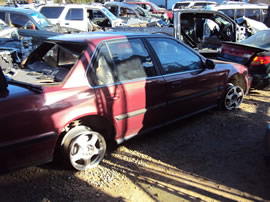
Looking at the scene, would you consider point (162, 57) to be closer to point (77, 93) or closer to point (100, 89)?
point (100, 89)

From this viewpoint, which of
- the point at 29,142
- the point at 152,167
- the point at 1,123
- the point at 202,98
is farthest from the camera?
the point at 202,98

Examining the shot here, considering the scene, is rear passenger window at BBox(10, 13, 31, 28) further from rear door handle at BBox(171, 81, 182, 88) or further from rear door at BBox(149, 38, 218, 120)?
rear door handle at BBox(171, 81, 182, 88)

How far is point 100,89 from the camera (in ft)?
9.77

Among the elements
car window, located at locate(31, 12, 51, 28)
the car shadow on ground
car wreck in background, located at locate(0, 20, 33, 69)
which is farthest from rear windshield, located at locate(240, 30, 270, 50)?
car window, located at locate(31, 12, 51, 28)

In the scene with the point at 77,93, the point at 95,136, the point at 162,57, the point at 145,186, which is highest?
the point at 162,57

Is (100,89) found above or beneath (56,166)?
above

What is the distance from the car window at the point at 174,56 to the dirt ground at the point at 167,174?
3.48 feet

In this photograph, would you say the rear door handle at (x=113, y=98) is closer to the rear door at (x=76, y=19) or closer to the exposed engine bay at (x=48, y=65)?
the exposed engine bay at (x=48, y=65)

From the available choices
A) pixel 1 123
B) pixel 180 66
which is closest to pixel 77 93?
pixel 1 123

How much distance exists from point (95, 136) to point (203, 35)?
23.1 feet

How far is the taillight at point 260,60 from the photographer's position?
5383 millimetres

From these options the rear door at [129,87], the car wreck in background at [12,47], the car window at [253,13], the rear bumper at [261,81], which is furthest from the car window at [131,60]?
the car window at [253,13]

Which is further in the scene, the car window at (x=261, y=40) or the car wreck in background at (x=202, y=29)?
the car wreck in background at (x=202, y=29)

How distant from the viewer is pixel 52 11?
11.3 m
